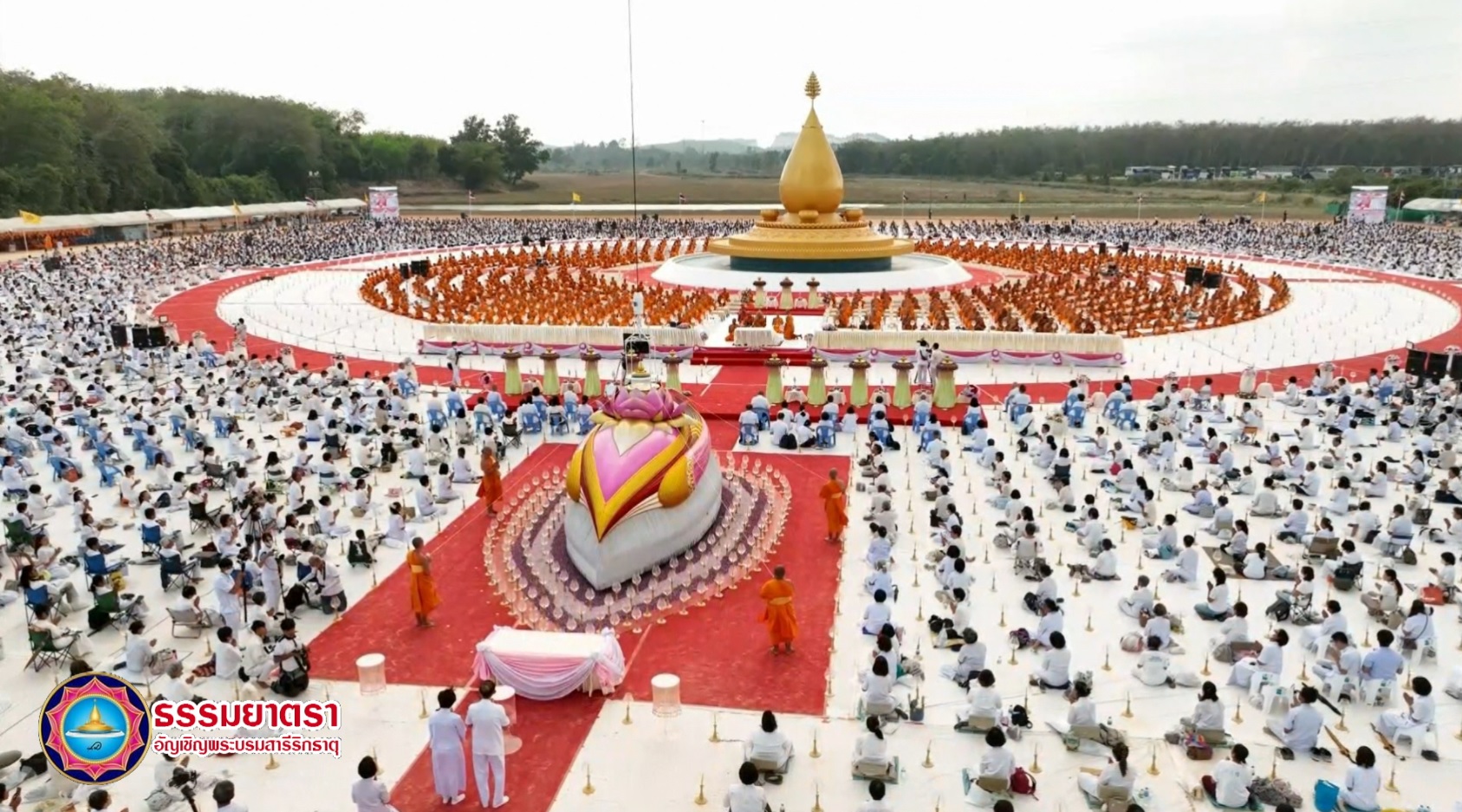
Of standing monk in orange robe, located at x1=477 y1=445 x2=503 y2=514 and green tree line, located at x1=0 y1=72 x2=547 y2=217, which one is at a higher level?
green tree line, located at x1=0 y1=72 x2=547 y2=217

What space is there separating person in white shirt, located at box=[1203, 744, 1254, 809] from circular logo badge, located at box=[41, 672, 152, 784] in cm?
922

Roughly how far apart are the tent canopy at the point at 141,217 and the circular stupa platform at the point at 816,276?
127 feet

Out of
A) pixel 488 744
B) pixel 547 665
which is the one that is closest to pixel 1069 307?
pixel 547 665

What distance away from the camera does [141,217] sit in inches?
2418

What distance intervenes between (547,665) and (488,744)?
5.54 feet

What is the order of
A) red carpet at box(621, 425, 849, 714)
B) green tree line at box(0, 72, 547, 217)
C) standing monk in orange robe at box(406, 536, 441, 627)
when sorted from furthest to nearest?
green tree line at box(0, 72, 547, 217), standing monk in orange robe at box(406, 536, 441, 627), red carpet at box(621, 425, 849, 714)

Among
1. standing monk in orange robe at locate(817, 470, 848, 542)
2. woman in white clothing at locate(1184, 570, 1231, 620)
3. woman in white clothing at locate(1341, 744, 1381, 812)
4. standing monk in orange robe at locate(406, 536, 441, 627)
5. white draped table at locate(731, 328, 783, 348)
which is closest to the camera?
woman in white clothing at locate(1341, 744, 1381, 812)

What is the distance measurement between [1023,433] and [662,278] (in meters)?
22.1

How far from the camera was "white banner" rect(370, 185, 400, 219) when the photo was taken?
75438 millimetres

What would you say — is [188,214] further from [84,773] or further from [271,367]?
[84,773]

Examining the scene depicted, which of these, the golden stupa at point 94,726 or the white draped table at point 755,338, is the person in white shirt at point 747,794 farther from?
the white draped table at point 755,338

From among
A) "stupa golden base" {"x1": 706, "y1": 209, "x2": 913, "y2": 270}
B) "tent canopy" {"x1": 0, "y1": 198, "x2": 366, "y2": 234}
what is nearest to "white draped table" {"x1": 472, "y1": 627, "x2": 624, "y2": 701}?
"stupa golden base" {"x1": 706, "y1": 209, "x2": 913, "y2": 270}

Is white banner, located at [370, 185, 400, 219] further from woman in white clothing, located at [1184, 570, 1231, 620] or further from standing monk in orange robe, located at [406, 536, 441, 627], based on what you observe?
woman in white clothing, located at [1184, 570, 1231, 620]

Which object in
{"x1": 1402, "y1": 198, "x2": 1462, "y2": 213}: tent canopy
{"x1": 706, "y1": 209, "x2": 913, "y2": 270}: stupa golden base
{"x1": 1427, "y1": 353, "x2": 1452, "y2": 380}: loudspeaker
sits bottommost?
{"x1": 1427, "y1": 353, "x2": 1452, "y2": 380}: loudspeaker
